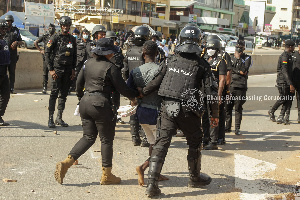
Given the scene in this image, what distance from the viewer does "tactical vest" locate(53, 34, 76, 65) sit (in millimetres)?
9094

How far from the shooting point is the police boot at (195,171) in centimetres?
571

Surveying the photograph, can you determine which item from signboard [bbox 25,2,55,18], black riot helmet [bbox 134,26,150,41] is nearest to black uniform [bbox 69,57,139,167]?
black riot helmet [bbox 134,26,150,41]

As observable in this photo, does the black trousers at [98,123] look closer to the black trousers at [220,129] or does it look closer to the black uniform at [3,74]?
the black trousers at [220,129]

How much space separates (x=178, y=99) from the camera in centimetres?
544

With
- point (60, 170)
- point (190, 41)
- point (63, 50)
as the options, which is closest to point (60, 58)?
point (63, 50)

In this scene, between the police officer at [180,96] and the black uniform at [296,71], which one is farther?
the black uniform at [296,71]

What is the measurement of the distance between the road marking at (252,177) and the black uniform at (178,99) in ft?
3.23

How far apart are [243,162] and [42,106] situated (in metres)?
6.19

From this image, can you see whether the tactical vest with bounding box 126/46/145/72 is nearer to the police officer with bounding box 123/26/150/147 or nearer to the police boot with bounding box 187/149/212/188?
the police officer with bounding box 123/26/150/147

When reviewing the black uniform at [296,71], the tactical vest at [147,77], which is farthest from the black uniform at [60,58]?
the black uniform at [296,71]

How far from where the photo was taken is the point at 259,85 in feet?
67.0

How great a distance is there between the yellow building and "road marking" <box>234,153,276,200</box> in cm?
4819

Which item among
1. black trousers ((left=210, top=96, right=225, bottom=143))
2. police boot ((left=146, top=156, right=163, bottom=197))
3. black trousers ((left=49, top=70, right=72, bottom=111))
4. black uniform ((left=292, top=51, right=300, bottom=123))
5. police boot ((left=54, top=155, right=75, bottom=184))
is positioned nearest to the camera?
police boot ((left=146, top=156, right=163, bottom=197))

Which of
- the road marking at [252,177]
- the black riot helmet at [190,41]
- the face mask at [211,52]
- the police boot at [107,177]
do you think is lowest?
the road marking at [252,177]
